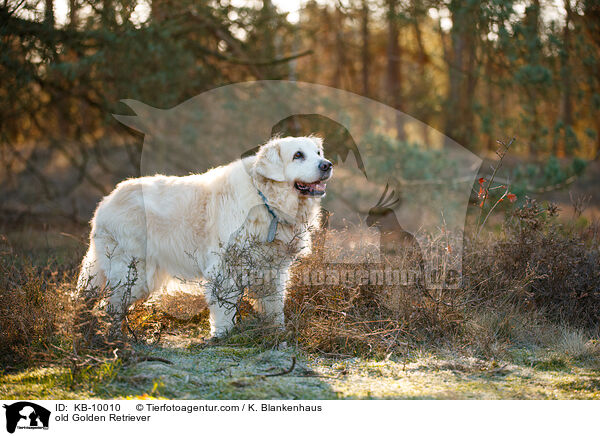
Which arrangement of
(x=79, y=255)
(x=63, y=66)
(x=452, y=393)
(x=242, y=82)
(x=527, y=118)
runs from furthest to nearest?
(x=242, y=82) < (x=527, y=118) < (x=63, y=66) < (x=79, y=255) < (x=452, y=393)

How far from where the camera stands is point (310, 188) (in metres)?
4.68

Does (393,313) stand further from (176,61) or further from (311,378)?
(176,61)

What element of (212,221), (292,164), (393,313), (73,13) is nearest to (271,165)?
(292,164)

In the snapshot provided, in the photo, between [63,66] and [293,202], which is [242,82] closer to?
[63,66]

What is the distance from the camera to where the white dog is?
15.0 ft

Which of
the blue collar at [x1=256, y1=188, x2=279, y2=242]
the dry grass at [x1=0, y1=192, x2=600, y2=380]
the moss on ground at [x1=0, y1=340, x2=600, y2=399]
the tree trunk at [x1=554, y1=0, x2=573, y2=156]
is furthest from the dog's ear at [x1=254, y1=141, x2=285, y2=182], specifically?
the tree trunk at [x1=554, y1=0, x2=573, y2=156]

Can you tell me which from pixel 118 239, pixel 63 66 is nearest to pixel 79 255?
pixel 118 239

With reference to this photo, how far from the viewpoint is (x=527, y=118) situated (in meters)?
8.94

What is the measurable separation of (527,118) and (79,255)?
23.4 feet

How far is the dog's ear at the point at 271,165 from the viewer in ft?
15.1

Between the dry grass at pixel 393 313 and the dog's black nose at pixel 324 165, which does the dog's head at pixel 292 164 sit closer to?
the dog's black nose at pixel 324 165

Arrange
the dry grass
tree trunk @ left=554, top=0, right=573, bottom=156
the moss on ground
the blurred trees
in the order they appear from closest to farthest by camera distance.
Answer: the moss on ground
the dry grass
the blurred trees
tree trunk @ left=554, top=0, right=573, bottom=156
